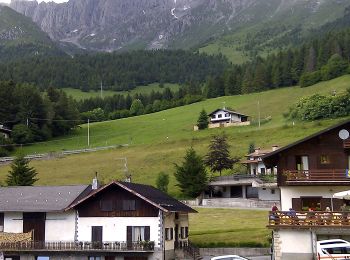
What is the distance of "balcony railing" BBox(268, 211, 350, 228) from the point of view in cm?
4309

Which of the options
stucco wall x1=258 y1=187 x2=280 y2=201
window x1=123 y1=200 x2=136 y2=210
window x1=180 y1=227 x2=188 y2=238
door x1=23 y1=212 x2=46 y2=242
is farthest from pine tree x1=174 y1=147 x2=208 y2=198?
door x1=23 y1=212 x2=46 y2=242

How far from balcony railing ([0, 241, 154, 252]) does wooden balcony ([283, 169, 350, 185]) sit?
533 inches

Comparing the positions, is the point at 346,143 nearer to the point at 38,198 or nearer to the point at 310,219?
the point at 310,219

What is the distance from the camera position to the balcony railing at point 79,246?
52219 mm

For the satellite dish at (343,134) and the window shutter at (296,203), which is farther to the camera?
the window shutter at (296,203)

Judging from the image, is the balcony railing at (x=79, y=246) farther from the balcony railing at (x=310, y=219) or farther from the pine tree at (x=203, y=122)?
the pine tree at (x=203, y=122)

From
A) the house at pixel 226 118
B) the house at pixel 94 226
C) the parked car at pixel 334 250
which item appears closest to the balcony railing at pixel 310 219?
the parked car at pixel 334 250

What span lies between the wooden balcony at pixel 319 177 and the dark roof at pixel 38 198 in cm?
2072

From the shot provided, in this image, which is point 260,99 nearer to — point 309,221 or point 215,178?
point 215,178

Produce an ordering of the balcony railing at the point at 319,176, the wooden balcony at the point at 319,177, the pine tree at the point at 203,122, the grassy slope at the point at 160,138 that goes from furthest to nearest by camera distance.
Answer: the pine tree at the point at 203,122 < the grassy slope at the point at 160,138 < the balcony railing at the point at 319,176 < the wooden balcony at the point at 319,177

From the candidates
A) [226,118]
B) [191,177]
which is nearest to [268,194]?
[191,177]

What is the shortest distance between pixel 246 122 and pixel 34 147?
5136 centimetres

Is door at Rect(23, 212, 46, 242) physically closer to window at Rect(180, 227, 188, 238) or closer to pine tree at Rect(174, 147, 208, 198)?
window at Rect(180, 227, 188, 238)

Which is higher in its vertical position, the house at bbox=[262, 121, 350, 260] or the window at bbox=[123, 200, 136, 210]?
the house at bbox=[262, 121, 350, 260]
